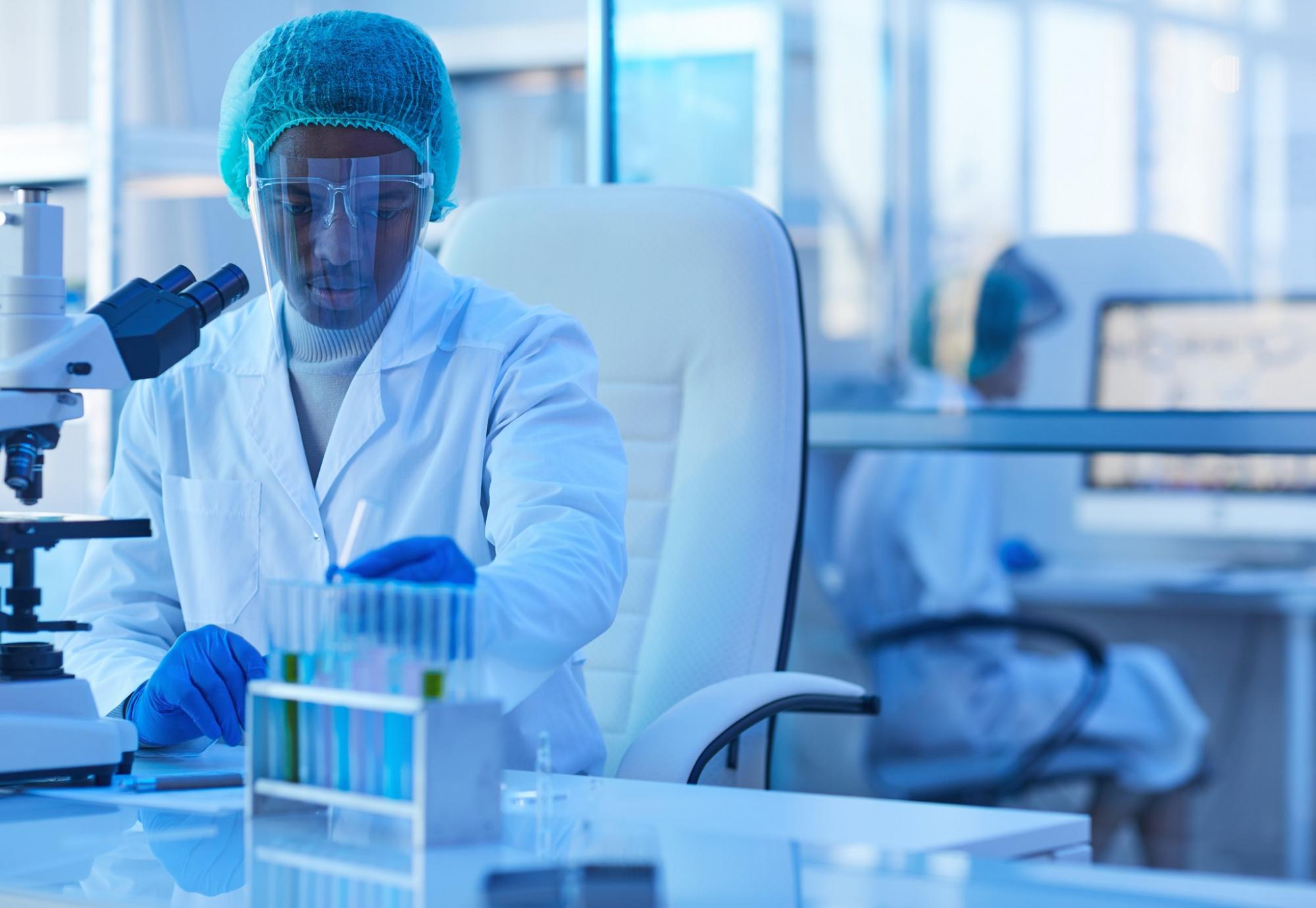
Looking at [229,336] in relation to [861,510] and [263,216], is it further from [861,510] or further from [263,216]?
[861,510]

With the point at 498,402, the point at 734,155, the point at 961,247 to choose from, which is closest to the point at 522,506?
the point at 498,402

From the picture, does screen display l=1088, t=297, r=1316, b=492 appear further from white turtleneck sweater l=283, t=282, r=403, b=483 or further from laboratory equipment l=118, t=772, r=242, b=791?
laboratory equipment l=118, t=772, r=242, b=791

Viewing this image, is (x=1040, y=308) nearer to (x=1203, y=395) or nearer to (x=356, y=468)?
(x=1203, y=395)

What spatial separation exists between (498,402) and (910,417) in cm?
139

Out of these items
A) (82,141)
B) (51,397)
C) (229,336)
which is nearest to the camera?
(51,397)

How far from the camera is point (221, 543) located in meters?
1.47

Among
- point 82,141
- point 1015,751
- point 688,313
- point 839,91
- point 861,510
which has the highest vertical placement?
point 839,91

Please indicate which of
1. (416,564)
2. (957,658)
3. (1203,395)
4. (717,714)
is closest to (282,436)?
(717,714)

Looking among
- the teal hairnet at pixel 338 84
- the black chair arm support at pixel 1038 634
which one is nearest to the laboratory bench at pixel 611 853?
the teal hairnet at pixel 338 84

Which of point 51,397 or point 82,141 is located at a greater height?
point 82,141

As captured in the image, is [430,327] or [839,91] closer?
[430,327]

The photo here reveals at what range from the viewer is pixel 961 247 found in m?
3.82

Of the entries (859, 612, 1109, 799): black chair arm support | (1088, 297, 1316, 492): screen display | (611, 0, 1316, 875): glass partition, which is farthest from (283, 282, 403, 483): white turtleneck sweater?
(1088, 297, 1316, 492): screen display

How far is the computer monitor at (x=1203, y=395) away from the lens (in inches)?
129
